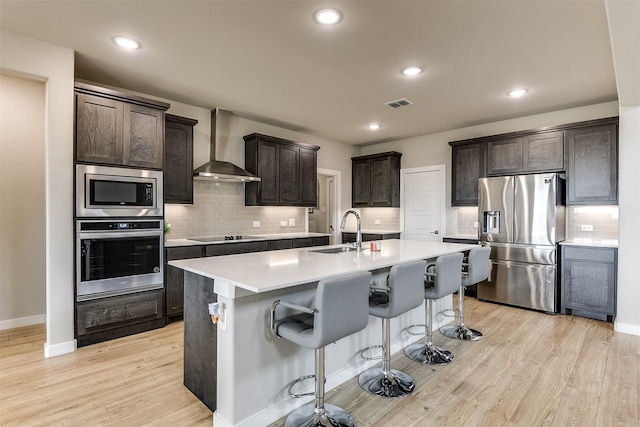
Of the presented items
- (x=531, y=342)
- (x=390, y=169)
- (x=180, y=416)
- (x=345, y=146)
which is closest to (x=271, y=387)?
(x=180, y=416)

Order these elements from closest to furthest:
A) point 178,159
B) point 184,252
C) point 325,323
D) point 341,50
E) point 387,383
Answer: point 325,323 < point 387,383 < point 341,50 < point 184,252 < point 178,159

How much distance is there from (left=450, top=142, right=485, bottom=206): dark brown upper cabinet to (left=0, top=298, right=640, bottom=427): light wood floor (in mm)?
2396

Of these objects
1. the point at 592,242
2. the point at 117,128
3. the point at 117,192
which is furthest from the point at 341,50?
the point at 592,242

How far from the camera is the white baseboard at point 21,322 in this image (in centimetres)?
360

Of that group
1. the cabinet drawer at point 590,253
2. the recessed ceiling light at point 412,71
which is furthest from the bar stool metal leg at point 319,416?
the cabinet drawer at point 590,253

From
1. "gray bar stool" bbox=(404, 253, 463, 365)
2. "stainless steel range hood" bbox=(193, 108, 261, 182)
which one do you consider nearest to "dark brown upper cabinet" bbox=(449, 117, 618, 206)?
"gray bar stool" bbox=(404, 253, 463, 365)

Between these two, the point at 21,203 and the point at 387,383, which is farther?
the point at 21,203

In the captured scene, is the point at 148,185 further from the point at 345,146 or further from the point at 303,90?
the point at 345,146

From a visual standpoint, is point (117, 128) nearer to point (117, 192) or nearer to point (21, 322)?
point (117, 192)

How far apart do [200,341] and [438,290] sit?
1830mm

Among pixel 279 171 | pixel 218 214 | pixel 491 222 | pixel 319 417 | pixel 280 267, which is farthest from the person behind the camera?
pixel 279 171

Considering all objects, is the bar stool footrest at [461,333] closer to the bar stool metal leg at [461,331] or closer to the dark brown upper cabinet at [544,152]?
the bar stool metal leg at [461,331]

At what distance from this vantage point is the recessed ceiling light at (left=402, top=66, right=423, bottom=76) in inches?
129

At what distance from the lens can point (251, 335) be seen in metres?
1.96
